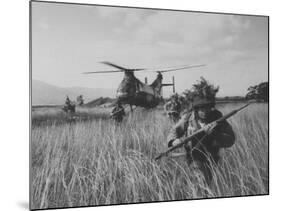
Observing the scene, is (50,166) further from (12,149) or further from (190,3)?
(190,3)

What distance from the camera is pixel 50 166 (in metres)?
3.80

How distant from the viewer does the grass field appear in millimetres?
3793

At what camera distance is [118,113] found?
4.04m

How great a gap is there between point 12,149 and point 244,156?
7.00 feet

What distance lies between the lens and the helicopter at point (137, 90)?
4.06m

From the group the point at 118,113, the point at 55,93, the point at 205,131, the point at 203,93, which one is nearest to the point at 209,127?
the point at 205,131

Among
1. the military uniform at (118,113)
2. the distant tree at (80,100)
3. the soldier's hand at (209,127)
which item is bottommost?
the soldier's hand at (209,127)

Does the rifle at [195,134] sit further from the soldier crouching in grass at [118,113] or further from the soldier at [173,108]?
the soldier crouching in grass at [118,113]

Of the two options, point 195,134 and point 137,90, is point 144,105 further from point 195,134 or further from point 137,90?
point 195,134

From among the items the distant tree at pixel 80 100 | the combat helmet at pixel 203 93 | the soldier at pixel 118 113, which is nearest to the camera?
the distant tree at pixel 80 100

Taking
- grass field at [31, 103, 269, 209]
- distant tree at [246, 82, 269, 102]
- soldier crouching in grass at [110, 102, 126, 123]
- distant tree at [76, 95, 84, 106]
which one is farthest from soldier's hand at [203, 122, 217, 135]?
distant tree at [76, 95, 84, 106]

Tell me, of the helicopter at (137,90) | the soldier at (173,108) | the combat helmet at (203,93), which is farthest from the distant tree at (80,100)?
the combat helmet at (203,93)

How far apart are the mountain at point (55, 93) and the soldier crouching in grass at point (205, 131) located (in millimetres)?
827
